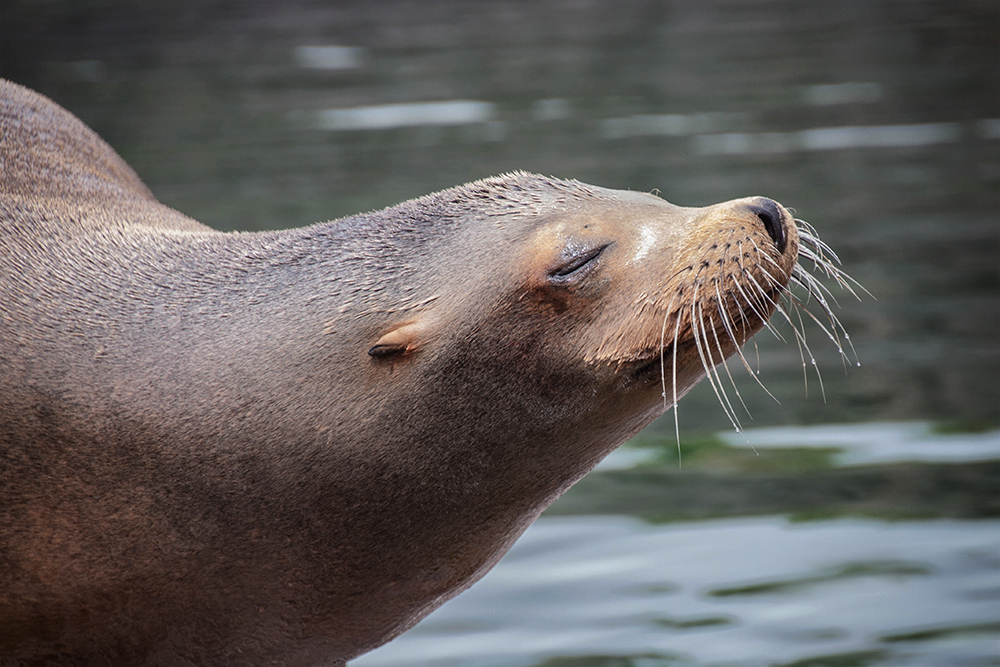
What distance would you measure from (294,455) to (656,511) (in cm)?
227

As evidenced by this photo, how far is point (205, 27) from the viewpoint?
1981 cm

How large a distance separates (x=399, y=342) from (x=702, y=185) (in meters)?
6.67

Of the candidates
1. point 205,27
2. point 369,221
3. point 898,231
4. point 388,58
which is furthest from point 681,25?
point 369,221

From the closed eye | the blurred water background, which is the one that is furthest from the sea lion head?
the blurred water background

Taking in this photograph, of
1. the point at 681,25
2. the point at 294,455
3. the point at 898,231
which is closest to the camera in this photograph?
the point at 294,455

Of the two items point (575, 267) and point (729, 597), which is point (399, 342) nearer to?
point (575, 267)

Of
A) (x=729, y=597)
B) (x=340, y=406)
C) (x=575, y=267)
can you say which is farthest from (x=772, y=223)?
(x=729, y=597)

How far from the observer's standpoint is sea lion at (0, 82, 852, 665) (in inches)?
115

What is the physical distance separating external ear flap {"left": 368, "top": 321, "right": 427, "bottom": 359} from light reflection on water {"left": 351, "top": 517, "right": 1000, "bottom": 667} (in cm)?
134

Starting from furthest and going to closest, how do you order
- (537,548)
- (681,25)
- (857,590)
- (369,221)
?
(681,25), (537,548), (857,590), (369,221)

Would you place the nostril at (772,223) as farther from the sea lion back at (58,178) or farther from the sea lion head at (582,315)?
the sea lion back at (58,178)

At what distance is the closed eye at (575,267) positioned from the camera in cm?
291

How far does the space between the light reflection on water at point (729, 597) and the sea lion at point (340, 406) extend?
3.42 feet

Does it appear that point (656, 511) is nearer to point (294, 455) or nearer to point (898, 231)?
point (294, 455)
